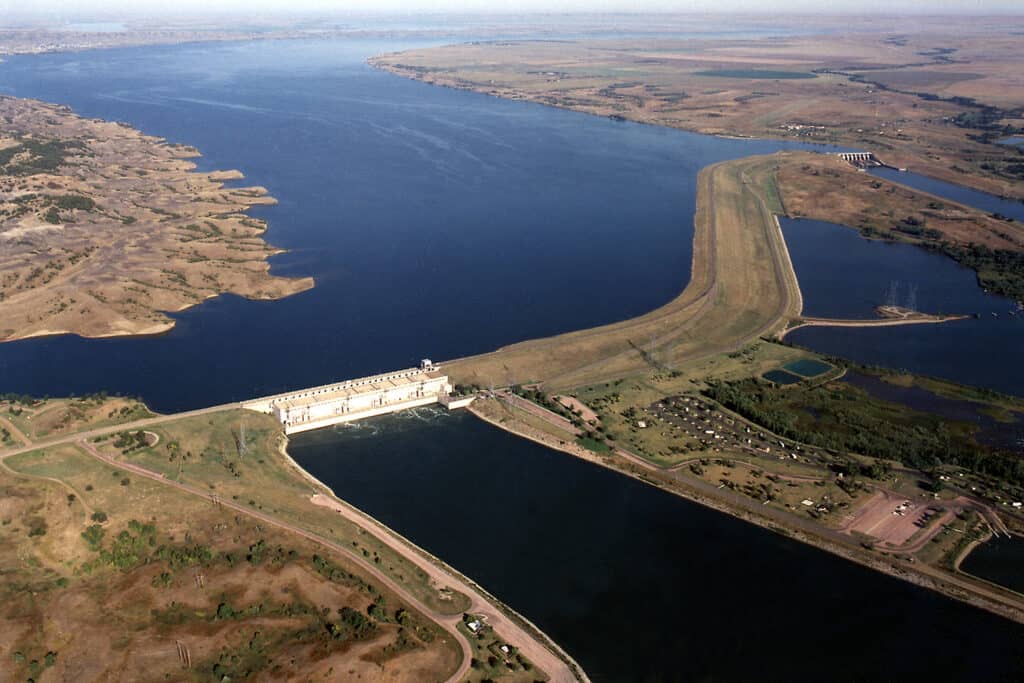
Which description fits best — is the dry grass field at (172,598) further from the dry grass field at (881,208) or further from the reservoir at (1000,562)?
the dry grass field at (881,208)

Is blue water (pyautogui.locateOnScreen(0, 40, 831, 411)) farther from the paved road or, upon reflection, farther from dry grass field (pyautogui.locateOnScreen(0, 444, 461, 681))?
dry grass field (pyautogui.locateOnScreen(0, 444, 461, 681))

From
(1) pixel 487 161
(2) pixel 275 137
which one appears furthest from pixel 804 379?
(2) pixel 275 137

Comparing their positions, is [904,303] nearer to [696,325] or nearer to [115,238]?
[696,325]

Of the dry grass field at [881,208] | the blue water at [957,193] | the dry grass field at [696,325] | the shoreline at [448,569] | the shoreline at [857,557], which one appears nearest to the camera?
the shoreline at [448,569]

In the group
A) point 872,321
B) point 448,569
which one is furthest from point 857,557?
point 872,321

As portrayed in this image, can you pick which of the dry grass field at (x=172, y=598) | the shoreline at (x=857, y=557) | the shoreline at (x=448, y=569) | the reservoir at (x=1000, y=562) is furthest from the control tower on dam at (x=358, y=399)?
the reservoir at (x=1000, y=562)
